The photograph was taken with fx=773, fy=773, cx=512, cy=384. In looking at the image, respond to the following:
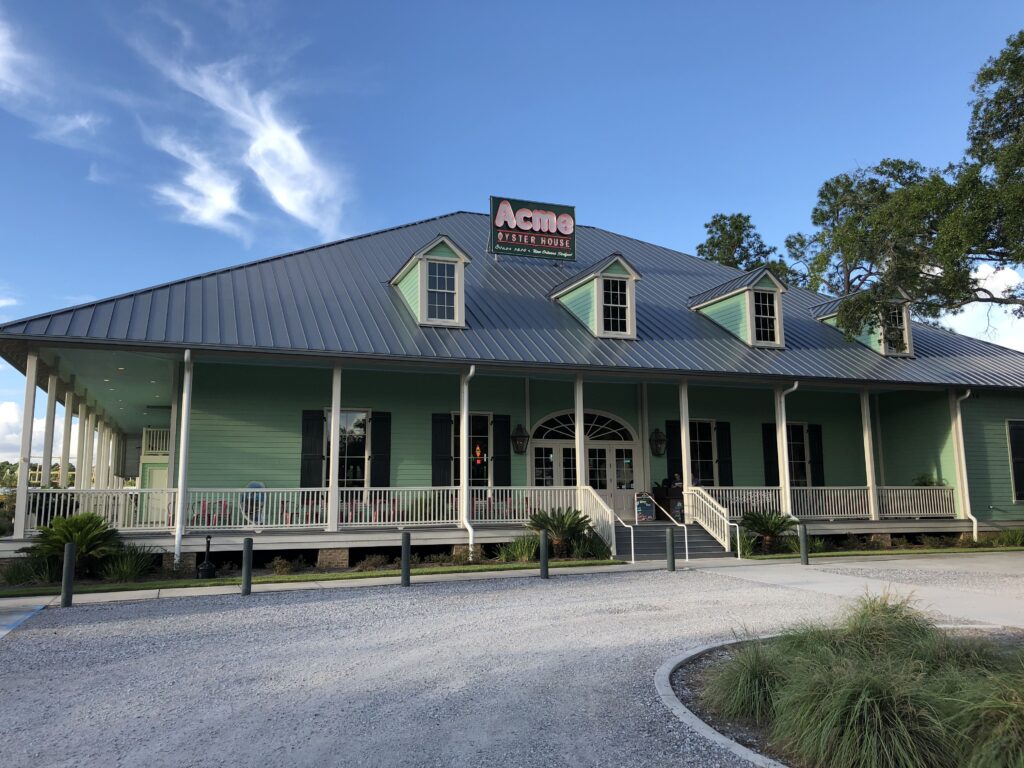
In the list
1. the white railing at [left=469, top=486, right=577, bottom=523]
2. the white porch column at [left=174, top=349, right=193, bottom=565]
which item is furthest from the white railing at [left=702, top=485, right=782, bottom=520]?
the white porch column at [left=174, top=349, right=193, bottom=565]

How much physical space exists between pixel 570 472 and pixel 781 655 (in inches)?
547

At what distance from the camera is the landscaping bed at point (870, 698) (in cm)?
453

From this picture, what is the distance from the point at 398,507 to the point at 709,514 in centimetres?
713

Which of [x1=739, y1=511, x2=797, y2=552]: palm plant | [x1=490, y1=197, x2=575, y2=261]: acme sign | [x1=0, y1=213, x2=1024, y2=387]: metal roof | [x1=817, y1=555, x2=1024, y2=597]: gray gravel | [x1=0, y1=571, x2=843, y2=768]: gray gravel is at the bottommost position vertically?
[x1=0, y1=571, x2=843, y2=768]: gray gravel

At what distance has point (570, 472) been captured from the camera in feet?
65.7

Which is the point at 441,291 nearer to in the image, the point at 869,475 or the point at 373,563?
the point at 373,563

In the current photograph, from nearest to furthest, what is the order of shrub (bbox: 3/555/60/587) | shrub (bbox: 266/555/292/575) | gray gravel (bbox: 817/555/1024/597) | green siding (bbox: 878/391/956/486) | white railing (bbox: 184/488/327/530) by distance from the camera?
gray gravel (bbox: 817/555/1024/597), shrub (bbox: 3/555/60/587), shrub (bbox: 266/555/292/575), white railing (bbox: 184/488/327/530), green siding (bbox: 878/391/956/486)

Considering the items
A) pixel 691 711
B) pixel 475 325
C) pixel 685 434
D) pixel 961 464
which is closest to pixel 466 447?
pixel 475 325

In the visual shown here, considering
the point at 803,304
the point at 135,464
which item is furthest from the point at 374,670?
the point at 135,464

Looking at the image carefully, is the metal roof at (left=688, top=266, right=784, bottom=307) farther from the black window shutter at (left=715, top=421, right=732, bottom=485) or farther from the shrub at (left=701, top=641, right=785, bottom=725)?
the shrub at (left=701, top=641, right=785, bottom=725)

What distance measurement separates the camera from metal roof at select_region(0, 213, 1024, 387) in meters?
15.5

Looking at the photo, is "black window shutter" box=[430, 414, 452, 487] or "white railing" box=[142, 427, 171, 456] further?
"white railing" box=[142, 427, 171, 456]

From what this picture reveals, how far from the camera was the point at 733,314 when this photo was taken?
2152 centimetres

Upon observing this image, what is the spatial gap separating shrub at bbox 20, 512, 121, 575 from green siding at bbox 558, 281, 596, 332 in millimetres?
11740
